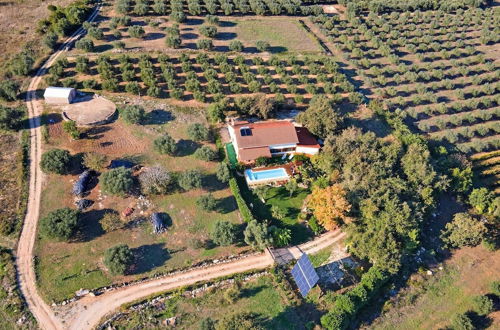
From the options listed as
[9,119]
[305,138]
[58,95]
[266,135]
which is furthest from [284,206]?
[9,119]

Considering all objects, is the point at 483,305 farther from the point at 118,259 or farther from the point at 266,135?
the point at 118,259

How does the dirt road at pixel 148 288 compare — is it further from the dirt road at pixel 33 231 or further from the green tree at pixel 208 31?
the green tree at pixel 208 31

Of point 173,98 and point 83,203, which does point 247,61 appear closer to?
point 173,98

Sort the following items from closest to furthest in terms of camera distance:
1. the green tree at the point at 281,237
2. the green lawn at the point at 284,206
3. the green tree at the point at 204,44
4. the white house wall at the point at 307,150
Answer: the green tree at the point at 281,237
the green lawn at the point at 284,206
the white house wall at the point at 307,150
the green tree at the point at 204,44

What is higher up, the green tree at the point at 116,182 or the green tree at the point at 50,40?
the green tree at the point at 50,40

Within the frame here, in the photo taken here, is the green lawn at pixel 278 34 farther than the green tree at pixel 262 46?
Yes

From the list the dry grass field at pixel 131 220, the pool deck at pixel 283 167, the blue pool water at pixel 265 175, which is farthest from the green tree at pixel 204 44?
the blue pool water at pixel 265 175

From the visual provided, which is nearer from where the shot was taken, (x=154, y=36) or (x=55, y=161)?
(x=55, y=161)
